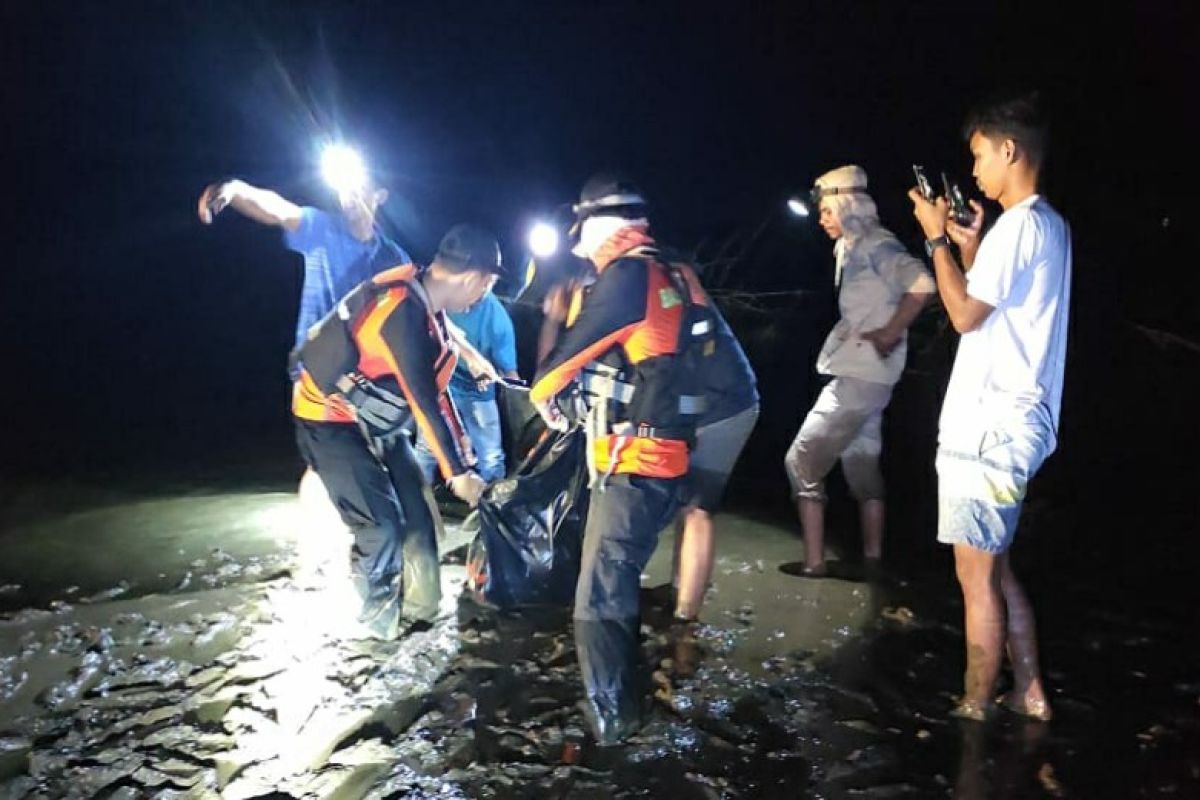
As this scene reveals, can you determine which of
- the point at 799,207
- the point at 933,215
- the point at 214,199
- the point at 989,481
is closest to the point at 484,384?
the point at 214,199

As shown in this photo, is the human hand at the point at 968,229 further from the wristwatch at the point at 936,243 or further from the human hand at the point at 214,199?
the human hand at the point at 214,199

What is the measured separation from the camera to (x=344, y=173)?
5.61 meters

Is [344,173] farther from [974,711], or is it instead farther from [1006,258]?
[974,711]

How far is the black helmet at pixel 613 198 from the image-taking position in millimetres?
3506

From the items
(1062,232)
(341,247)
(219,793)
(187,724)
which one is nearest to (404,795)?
(219,793)

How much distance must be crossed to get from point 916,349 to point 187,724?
9.11 meters

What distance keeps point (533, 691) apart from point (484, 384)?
2.41 metres

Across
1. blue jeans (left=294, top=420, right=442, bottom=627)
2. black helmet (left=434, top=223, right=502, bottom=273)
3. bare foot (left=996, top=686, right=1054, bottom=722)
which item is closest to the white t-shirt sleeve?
bare foot (left=996, top=686, right=1054, bottom=722)

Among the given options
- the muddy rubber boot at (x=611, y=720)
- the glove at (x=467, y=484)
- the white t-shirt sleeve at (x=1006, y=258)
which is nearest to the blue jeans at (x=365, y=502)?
the glove at (x=467, y=484)

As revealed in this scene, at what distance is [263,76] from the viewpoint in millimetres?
20297

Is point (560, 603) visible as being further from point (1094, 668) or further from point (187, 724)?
point (1094, 668)

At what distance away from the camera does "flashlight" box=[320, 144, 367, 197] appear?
217 inches

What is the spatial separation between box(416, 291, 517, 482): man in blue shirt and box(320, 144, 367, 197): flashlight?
0.96 metres

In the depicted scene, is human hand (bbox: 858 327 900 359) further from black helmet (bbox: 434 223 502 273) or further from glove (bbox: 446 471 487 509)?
glove (bbox: 446 471 487 509)
